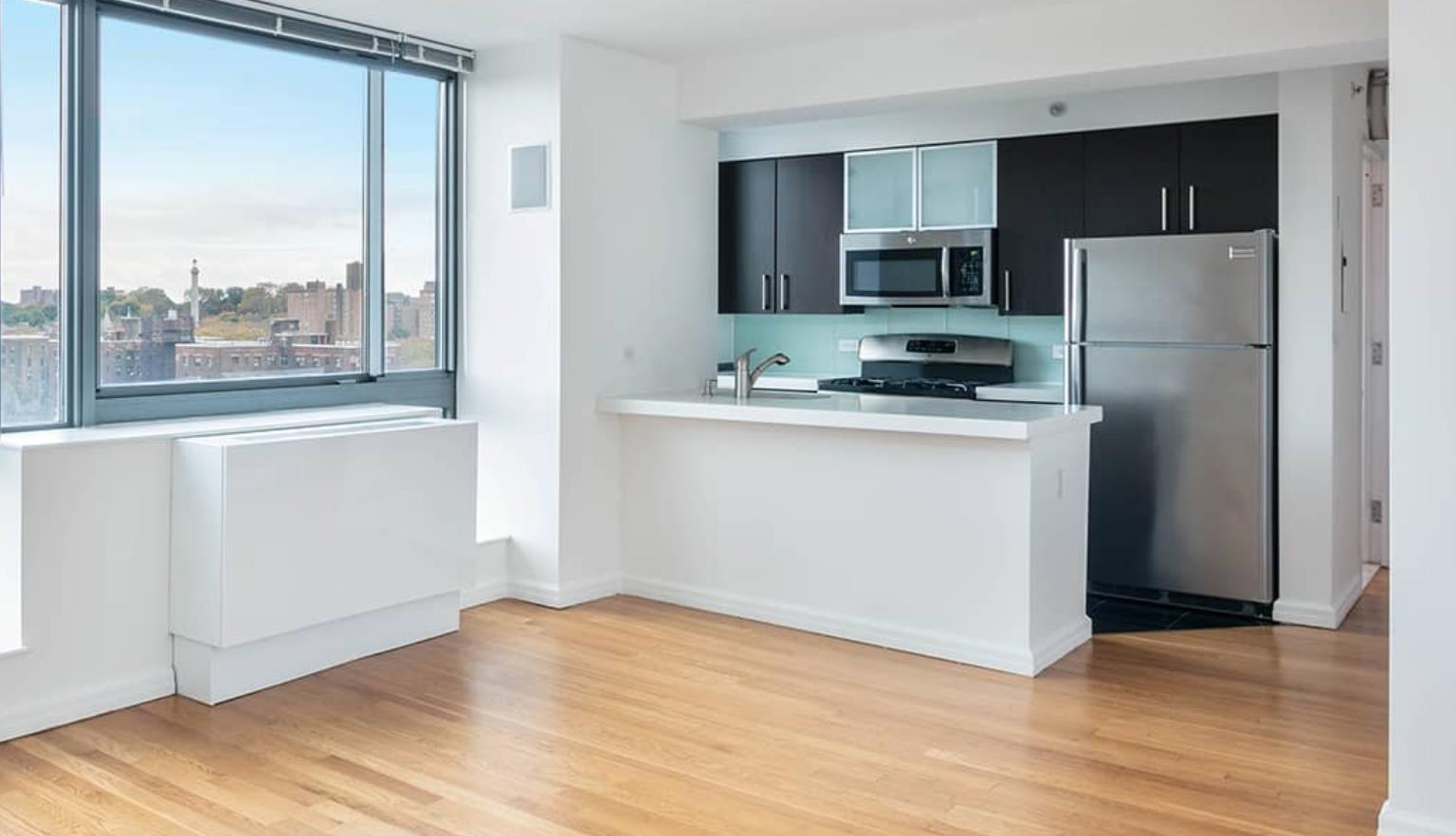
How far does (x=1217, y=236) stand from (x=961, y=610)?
6.28 ft

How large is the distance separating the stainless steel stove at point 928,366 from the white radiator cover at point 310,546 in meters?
2.47

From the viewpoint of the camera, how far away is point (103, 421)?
409 centimetres

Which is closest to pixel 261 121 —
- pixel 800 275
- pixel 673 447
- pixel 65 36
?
pixel 65 36

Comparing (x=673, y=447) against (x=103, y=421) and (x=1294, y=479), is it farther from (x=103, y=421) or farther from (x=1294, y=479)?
(x=1294, y=479)

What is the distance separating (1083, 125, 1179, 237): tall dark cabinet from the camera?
208 inches

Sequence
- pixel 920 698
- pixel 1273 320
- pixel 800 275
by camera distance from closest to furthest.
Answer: pixel 920 698 → pixel 1273 320 → pixel 800 275

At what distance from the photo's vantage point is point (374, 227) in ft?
16.4

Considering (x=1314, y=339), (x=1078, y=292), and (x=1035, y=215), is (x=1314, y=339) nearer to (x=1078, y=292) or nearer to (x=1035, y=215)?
(x=1078, y=292)

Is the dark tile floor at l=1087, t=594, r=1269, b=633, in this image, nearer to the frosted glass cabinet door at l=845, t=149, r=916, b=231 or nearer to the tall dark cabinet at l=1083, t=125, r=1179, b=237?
the tall dark cabinet at l=1083, t=125, r=1179, b=237

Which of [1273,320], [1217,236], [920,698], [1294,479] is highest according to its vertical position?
[1217,236]

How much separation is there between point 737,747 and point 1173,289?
2826 mm

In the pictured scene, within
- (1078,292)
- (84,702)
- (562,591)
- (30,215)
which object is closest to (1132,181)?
(1078,292)
